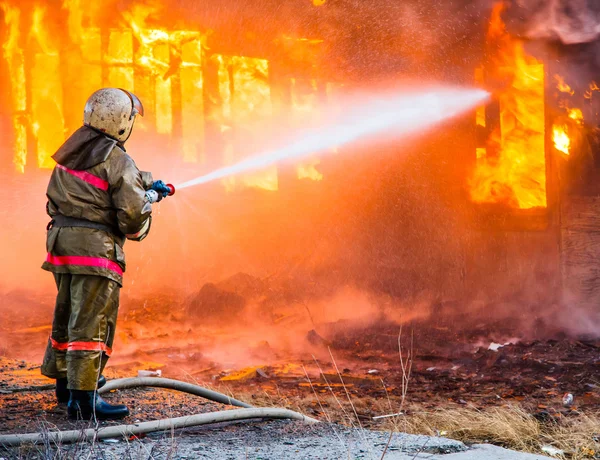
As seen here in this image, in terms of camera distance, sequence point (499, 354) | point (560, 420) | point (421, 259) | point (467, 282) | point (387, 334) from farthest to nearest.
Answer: point (421, 259)
point (467, 282)
point (387, 334)
point (499, 354)
point (560, 420)

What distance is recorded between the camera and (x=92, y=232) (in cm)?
377

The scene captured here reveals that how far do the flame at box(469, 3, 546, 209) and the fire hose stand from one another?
7105 millimetres

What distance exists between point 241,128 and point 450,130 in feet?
12.2

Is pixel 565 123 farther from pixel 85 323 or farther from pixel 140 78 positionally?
pixel 85 323

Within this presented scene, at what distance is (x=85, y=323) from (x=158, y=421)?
679 mm

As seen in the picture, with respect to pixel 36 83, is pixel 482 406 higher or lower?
lower

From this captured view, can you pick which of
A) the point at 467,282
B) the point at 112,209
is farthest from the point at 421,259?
the point at 112,209

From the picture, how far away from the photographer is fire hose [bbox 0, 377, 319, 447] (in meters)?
3.18

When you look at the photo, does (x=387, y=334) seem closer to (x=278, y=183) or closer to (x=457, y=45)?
(x=278, y=183)

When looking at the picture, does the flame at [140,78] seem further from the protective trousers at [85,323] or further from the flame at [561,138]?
the protective trousers at [85,323]

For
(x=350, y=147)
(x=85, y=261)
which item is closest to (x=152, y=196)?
(x=85, y=261)

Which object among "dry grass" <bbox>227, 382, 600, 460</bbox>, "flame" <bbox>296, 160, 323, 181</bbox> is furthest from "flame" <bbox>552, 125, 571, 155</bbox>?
"dry grass" <bbox>227, 382, 600, 460</bbox>

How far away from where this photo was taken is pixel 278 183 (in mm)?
12375

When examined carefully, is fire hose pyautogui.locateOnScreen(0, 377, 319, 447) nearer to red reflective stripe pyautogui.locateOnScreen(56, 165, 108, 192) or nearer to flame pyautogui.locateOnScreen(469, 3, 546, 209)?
red reflective stripe pyautogui.locateOnScreen(56, 165, 108, 192)
